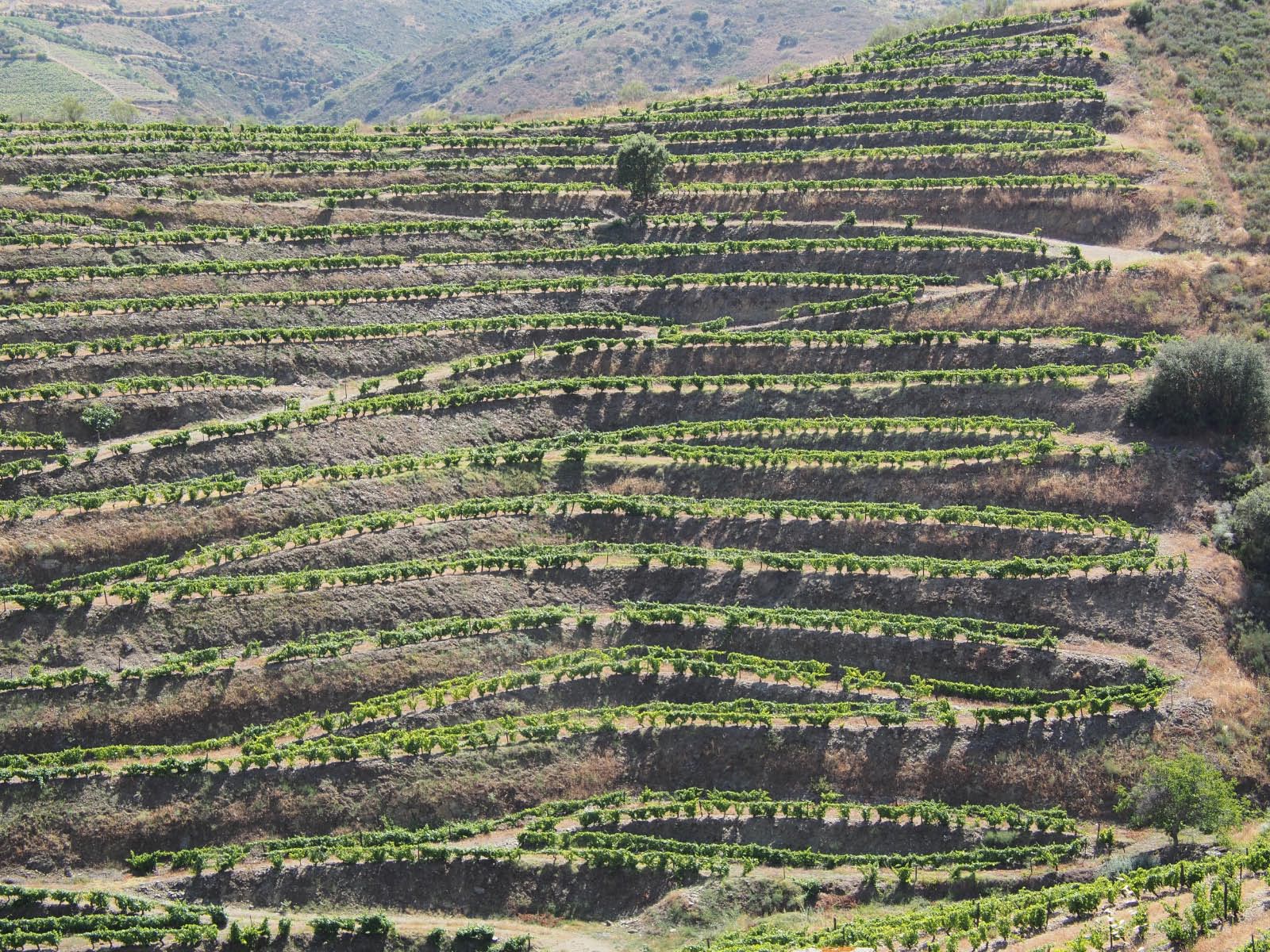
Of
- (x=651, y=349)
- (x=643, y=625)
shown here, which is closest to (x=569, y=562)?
(x=643, y=625)

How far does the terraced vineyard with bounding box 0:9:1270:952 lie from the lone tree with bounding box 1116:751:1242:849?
6.14 ft

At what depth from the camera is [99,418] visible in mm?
56219

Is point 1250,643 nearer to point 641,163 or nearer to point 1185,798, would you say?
point 1185,798

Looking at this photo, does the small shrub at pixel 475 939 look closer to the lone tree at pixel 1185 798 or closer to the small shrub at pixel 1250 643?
the lone tree at pixel 1185 798

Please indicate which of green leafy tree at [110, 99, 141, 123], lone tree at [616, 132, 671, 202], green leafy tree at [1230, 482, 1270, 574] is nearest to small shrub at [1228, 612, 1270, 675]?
green leafy tree at [1230, 482, 1270, 574]

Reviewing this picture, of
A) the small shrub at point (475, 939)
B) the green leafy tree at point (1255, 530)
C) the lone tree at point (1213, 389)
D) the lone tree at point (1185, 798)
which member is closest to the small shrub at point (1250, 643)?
the green leafy tree at point (1255, 530)

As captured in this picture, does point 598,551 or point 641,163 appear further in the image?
point 641,163

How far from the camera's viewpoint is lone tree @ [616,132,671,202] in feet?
243

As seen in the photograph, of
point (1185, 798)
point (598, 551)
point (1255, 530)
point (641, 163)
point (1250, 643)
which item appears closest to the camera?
point (1185, 798)

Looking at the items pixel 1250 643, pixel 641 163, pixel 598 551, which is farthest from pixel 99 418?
pixel 1250 643

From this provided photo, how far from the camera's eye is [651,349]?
212 feet

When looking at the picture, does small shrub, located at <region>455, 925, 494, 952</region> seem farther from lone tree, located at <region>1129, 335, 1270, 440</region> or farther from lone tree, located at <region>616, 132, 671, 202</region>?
lone tree, located at <region>616, 132, 671, 202</region>

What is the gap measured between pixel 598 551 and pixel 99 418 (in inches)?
1043

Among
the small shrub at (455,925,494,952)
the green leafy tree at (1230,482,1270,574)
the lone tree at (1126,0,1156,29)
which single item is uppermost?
the lone tree at (1126,0,1156,29)
